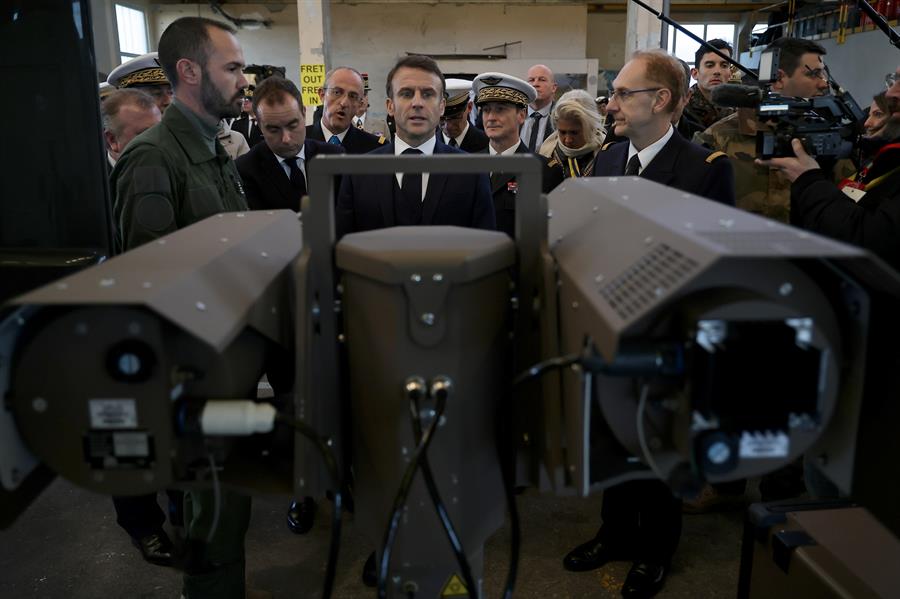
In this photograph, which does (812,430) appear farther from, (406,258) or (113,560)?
(113,560)

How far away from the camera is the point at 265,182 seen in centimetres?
282

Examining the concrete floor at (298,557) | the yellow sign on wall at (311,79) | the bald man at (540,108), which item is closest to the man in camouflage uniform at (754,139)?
the concrete floor at (298,557)

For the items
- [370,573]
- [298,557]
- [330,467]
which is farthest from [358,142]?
[330,467]

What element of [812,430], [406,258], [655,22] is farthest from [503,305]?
[655,22]

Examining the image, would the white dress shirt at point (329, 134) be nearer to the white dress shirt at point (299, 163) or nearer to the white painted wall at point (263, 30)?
the white dress shirt at point (299, 163)

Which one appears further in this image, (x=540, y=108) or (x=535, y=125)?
(x=540, y=108)

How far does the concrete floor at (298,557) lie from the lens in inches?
83.6

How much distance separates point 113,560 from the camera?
2271 millimetres

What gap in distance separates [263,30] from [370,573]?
38.5ft

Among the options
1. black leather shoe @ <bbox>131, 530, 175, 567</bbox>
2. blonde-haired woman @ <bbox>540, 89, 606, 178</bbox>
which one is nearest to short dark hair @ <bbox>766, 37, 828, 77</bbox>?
blonde-haired woman @ <bbox>540, 89, 606, 178</bbox>

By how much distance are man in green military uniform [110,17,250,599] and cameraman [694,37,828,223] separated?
1.62 meters

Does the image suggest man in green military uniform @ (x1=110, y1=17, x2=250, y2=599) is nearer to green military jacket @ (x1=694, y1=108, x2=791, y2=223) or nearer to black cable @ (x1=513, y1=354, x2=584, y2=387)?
black cable @ (x1=513, y1=354, x2=584, y2=387)

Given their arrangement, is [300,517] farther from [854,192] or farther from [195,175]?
[854,192]

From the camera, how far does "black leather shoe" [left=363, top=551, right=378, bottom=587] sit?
2.00 metres
